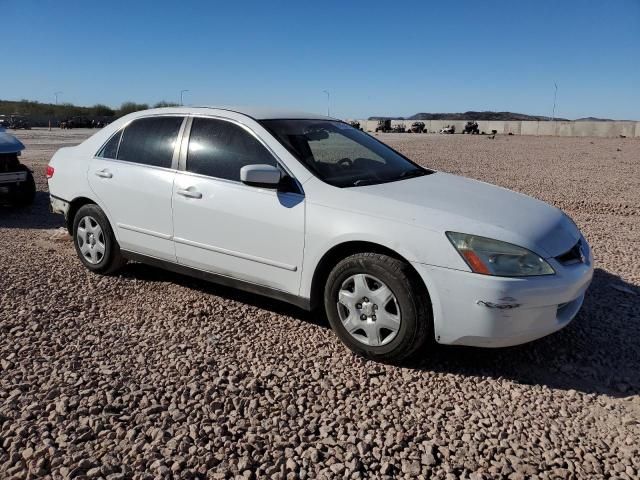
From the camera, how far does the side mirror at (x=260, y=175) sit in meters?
3.69

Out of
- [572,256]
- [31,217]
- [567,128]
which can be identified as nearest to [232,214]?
[572,256]

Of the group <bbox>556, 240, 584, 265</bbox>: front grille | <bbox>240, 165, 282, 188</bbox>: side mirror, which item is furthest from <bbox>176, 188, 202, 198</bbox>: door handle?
<bbox>556, 240, 584, 265</bbox>: front grille

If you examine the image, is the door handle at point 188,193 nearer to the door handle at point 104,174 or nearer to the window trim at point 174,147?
the window trim at point 174,147

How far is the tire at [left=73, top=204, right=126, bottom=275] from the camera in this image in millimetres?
4957

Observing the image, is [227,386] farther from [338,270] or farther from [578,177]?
[578,177]

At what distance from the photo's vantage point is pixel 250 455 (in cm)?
261

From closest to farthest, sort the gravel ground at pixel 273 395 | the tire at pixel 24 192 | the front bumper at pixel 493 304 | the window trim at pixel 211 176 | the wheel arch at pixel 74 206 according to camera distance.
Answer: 1. the gravel ground at pixel 273 395
2. the front bumper at pixel 493 304
3. the window trim at pixel 211 176
4. the wheel arch at pixel 74 206
5. the tire at pixel 24 192

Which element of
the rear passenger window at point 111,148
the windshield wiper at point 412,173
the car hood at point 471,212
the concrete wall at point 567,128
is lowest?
the car hood at point 471,212

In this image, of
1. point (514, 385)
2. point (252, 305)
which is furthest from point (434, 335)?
point (252, 305)

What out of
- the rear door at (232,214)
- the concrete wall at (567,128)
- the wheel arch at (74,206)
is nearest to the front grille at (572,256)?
the rear door at (232,214)

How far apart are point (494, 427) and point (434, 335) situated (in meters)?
0.67

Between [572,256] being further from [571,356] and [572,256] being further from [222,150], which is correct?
[222,150]

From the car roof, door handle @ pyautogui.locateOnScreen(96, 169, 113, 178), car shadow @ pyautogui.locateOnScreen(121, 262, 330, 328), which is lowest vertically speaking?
car shadow @ pyautogui.locateOnScreen(121, 262, 330, 328)

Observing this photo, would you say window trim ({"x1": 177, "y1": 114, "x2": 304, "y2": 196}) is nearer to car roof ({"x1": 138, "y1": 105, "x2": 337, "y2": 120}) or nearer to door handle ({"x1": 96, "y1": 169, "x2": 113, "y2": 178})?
car roof ({"x1": 138, "y1": 105, "x2": 337, "y2": 120})
